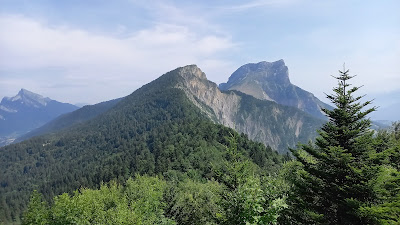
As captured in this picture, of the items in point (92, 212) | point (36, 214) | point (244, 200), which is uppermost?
point (244, 200)

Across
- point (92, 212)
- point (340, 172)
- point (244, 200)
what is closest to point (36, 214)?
point (92, 212)

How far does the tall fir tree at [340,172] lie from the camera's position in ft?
79.0

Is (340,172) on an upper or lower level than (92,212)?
upper

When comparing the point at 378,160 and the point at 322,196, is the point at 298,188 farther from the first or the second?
the point at 378,160

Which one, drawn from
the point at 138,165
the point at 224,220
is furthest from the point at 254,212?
the point at 138,165

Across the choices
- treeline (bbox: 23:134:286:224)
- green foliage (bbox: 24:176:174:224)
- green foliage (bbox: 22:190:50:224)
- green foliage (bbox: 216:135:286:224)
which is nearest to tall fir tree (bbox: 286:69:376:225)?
treeline (bbox: 23:134:286:224)

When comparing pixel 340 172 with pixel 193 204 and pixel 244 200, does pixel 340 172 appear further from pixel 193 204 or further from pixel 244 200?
pixel 193 204

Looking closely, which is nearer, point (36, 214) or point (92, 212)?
point (92, 212)

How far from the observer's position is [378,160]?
83.3ft

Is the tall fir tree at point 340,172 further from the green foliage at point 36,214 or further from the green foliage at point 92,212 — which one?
the green foliage at point 36,214

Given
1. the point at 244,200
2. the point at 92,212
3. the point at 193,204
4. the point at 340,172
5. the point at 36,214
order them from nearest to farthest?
the point at 244,200 < the point at 340,172 < the point at 92,212 < the point at 36,214 < the point at 193,204

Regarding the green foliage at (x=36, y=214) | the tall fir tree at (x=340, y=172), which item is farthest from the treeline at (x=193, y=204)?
the tall fir tree at (x=340, y=172)

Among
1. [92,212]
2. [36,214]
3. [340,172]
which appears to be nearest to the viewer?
[340,172]

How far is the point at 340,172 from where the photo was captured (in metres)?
25.0
